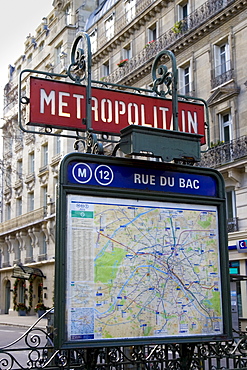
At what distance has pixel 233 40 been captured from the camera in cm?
2478

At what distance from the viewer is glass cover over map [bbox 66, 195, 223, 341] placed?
15.2ft

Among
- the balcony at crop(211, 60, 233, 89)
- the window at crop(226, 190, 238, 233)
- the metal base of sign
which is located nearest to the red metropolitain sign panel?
the metal base of sign

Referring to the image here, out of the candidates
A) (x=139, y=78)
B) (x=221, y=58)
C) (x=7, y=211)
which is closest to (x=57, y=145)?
(x=139, y=78)

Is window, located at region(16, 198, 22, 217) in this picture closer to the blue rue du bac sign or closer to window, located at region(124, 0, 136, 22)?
window, located at region(124, 0, 136, 22)

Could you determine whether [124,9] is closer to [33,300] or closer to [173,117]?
[33,300]

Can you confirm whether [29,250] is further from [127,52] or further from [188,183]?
[188,183]

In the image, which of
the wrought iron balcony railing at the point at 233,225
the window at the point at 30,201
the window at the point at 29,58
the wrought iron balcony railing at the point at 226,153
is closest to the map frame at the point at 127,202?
the wrought iron balcony railing at the point at 226,153

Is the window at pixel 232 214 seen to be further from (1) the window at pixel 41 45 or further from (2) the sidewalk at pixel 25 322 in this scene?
(1) the window at pixel 41 45

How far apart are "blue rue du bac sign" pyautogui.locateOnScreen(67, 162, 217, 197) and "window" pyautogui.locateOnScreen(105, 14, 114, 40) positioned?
31.9 meters

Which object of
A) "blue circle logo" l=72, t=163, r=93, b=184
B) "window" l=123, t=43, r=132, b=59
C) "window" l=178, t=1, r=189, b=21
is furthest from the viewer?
"window" l=123, t=43, r=132, b=59

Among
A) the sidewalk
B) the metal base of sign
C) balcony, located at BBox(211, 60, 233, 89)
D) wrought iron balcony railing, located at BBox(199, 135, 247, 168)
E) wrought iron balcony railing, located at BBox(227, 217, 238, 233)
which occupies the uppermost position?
balcony, located at BBox(211, 60, 233, 89)

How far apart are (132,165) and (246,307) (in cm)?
1898

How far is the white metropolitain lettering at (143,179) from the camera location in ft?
17.1

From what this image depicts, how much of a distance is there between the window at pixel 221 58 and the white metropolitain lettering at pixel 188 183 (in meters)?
20.9
